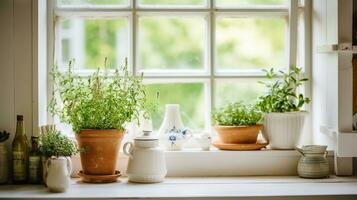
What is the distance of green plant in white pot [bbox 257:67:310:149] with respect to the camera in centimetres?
345

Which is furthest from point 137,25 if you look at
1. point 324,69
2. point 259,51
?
point 324,69

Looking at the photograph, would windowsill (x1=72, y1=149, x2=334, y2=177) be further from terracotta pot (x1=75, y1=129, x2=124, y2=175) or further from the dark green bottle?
the dark green bottle

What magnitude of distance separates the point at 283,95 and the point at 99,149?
40.7 inches

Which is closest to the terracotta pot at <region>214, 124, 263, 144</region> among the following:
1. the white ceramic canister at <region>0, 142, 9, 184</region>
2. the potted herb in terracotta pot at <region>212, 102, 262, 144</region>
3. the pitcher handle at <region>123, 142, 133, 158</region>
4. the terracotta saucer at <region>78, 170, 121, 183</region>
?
the potted herb in terracotta pot at <region>212, 102, 262, 144</region>

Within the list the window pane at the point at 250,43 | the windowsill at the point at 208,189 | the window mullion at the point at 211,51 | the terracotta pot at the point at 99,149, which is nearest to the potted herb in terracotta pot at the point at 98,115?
the terracotta pot at the point at 99,149

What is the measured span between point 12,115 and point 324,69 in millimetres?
1646

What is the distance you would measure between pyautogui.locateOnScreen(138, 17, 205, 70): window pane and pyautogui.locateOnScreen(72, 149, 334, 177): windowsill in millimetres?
519

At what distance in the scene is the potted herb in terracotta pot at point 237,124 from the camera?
344 cm

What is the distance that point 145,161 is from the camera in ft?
10.6

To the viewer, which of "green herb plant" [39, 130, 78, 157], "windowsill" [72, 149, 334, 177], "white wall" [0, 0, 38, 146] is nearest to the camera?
"green herb plant" [39, 130, 78, 157]

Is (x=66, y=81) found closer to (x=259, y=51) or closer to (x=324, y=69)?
(x=259, y=51)

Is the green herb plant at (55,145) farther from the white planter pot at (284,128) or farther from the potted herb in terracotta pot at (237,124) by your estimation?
the white planter pot at (284,128)

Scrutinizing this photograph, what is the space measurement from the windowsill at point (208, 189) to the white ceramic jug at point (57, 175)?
37 mm

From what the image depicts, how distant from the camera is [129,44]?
3555 mm
